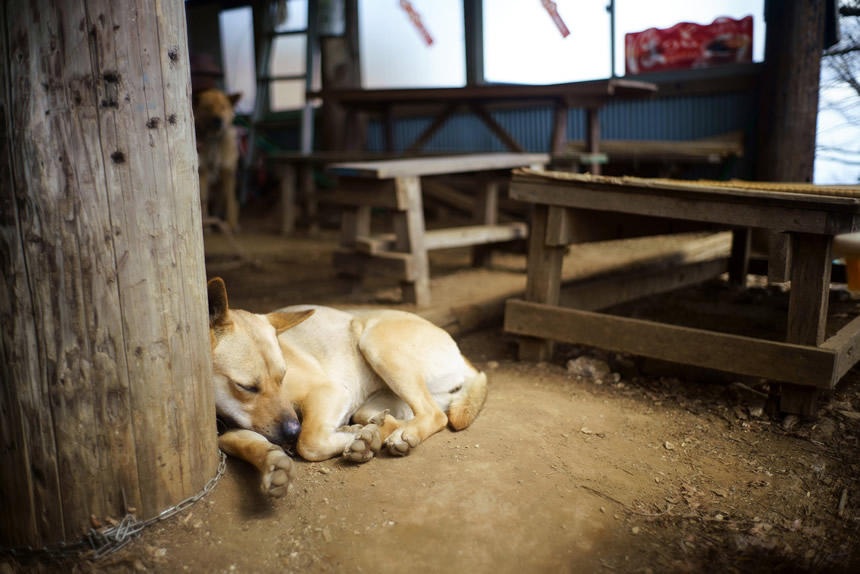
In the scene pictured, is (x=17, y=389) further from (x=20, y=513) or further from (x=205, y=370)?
(x=205, y=370)

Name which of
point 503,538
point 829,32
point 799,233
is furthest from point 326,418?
point 829,32

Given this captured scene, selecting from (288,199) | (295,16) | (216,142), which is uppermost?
(295,16)

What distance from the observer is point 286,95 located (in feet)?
45.9

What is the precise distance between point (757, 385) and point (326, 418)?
2516mm

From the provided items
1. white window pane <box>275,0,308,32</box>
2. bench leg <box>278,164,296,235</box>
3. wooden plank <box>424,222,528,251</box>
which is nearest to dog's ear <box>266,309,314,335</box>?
wooden plank <box>424,222,528,251</box>

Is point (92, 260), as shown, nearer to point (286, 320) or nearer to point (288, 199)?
point (286, 320)

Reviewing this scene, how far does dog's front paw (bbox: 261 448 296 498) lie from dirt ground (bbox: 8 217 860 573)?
122mm

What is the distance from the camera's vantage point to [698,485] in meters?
2.72

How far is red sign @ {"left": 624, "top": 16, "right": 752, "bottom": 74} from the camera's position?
7949 millimetres

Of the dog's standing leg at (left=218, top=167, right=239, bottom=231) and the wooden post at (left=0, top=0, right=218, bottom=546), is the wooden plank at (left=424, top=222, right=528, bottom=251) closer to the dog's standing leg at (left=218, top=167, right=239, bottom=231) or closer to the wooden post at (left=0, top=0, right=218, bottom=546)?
the wooden post at (left=0, top=0, right=218, bottom=546)

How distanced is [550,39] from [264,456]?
5.89 meters

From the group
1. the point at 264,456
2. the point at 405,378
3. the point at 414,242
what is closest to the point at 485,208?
the point at 414,242

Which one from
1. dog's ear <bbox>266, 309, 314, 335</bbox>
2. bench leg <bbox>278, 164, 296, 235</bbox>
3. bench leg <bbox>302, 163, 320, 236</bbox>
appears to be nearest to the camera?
dog's ear <bbox>266, 309, 314, 335</bbox>

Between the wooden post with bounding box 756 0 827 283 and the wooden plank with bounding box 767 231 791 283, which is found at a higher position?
the wooden post with bounding box 756 0 827 283
